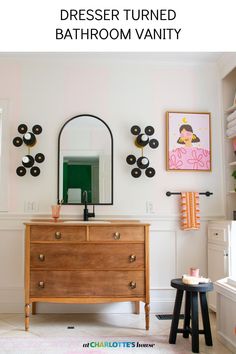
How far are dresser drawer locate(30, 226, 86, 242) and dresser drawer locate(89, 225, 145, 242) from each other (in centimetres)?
10

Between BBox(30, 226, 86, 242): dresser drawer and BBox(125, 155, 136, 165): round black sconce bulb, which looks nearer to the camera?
BBox(30, 226, 86, 242): dresser drawer

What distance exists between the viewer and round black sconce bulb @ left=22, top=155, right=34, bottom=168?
12.4 feet

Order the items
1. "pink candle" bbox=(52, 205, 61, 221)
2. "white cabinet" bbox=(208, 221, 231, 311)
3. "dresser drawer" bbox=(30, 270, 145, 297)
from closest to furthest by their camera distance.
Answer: "dresser drawer" bbox=(30, 270, 145, 297) → "white cabinet" bbox=(208, 221, 231, 311) → "pink candle" bbox=(52, 205, 61, 221)

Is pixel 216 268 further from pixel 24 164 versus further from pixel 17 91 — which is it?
pixel 17 91

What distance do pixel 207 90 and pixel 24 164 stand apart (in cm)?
209

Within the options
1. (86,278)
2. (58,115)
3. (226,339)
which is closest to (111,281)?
(86,278)

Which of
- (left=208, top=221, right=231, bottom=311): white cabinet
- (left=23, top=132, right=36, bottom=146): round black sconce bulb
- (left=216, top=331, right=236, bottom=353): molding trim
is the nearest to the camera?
(left=216, top=331, right=236, bottom=353): molding trim

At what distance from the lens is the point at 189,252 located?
12.8 feet

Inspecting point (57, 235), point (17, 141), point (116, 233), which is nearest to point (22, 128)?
point (17, 141)

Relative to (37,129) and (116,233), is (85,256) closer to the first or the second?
(116,233)

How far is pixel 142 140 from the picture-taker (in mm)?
3812

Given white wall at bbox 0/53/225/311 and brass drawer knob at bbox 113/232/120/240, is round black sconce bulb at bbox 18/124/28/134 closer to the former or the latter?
white wall at bbox 0/53/225/311

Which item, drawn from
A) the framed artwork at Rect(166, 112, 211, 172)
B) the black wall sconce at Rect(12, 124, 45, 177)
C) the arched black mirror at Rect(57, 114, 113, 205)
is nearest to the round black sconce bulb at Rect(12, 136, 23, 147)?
the black wall sconce at Rect(12, 124, 45, 177)

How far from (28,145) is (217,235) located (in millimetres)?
2074
